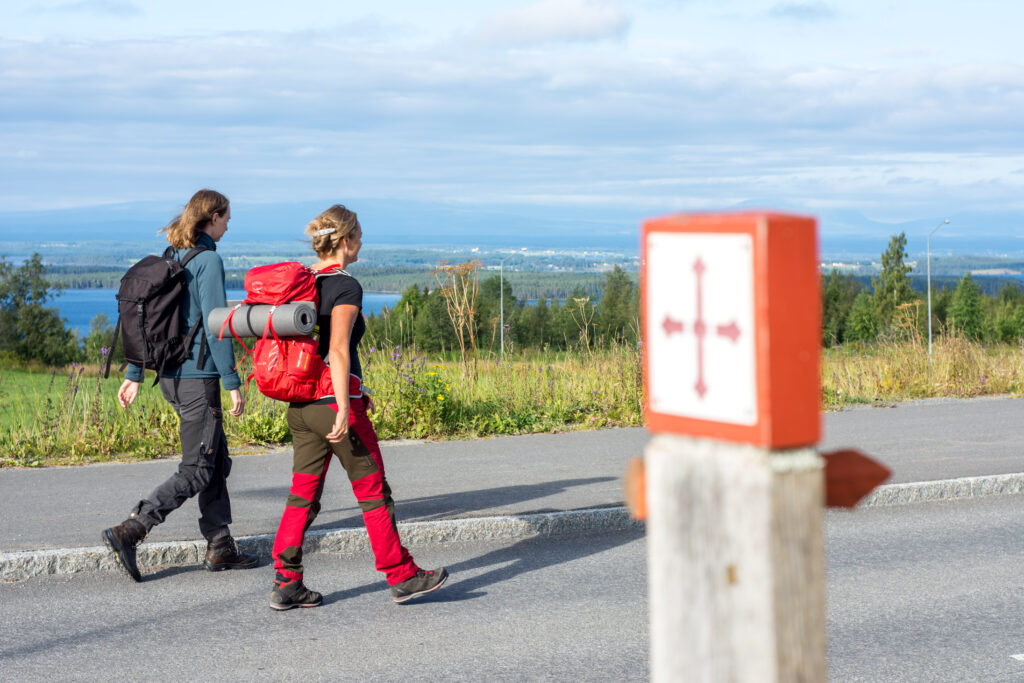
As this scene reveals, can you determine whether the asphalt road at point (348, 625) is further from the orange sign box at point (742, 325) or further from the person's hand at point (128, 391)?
the orange sign box at point (742, 325)

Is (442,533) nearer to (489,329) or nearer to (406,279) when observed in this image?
(489,329)

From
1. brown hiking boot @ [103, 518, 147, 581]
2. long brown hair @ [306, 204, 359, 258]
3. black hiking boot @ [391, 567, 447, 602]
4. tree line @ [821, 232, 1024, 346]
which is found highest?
long brown hair @ [306, 204, 359, 258]

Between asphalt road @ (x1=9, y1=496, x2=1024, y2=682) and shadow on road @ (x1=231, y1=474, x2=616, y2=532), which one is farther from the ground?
shadow on road @ (x1=231, y1=474, x2=616, y2=532)

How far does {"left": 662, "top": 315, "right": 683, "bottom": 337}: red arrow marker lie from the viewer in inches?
62.4

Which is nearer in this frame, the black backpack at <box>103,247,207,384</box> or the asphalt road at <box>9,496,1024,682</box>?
the asphalt road at <box>9,496,1024,682</box>

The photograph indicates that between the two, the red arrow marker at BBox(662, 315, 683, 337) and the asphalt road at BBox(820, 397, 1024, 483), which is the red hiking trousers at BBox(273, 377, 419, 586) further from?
the asphalt road at BBox(820, 397, 1024, 483)

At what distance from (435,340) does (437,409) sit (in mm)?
2379

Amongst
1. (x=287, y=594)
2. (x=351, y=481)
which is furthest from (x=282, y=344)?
(x=287, y=594)

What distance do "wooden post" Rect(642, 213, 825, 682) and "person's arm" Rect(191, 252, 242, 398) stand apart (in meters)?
4.74

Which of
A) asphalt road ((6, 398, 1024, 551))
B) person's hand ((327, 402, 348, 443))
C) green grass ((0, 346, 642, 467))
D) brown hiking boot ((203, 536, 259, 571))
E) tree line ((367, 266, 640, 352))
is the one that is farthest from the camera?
tree line ((367, 266, 640, 352))

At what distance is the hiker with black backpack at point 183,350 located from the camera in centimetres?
601

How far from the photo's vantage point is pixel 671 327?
160 cm

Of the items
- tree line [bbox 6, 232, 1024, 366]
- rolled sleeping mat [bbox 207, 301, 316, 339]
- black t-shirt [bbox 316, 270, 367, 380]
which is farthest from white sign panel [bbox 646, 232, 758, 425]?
tree line [bbox 6, 232, 1024, 366]

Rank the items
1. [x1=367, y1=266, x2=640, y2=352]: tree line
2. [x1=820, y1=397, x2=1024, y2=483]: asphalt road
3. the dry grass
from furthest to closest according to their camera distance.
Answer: the dry grass, [x1=367, y1=266, x2=640, y2=352]: tree line, [x1=820, y1=397, x2=1024, y2=483]: asphalt road
